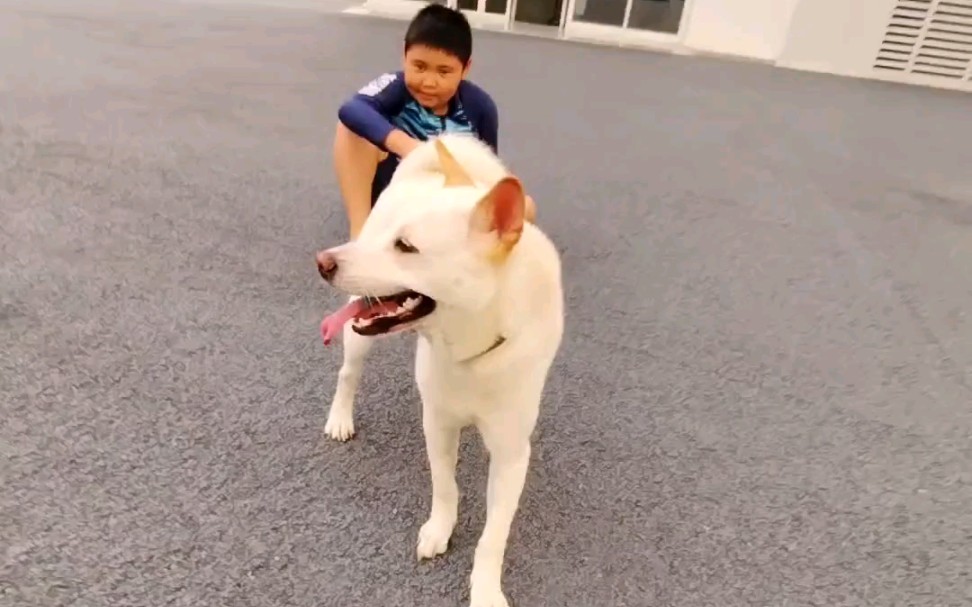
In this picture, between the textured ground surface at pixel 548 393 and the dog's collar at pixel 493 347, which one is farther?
the textured ground surface at pixel 548 393

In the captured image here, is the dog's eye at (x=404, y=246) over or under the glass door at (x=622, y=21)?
over

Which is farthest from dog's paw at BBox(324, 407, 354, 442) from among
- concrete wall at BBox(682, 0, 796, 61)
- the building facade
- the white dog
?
concrete wall at BBox(682, 0, 796, 61)

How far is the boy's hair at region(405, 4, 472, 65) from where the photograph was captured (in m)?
1.25

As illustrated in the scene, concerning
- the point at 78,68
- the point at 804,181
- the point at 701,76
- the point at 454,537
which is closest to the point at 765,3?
the point at 701,76

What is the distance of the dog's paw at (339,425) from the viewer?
110cm

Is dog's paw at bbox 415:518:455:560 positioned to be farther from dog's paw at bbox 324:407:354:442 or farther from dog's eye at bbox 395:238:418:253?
dog's eye at bbox 395:238:418:253

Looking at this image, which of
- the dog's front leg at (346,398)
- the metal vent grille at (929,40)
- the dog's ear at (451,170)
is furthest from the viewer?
the metal vent grille at (929,40)

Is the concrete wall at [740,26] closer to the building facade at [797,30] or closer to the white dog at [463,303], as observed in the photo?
the building facade at [797,30]

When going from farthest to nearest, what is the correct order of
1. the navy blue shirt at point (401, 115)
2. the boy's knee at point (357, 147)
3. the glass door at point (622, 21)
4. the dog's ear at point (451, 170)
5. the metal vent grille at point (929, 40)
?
the glass door at point (622, 21), the metal vent grille at point (929, 40), the boy's knee at point (357, 147), the navy blue shirt at point (401, 115), the dog's ear at point (451, 170)

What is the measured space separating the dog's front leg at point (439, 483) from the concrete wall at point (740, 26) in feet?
12.2

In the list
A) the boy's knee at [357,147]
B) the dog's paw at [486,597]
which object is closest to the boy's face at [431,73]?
the boy's knee at [357,147]

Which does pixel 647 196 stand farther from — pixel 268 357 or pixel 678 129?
pixel 268 357

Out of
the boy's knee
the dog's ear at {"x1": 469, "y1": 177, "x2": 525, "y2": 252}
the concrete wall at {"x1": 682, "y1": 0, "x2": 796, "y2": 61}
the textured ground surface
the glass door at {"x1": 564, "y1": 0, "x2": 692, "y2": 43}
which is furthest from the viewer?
the glass door at {"x1": 564, "y1": 0, "x2": 692, "y2": 43}

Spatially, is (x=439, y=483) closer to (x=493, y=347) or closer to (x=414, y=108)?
(x=493, y=347)
